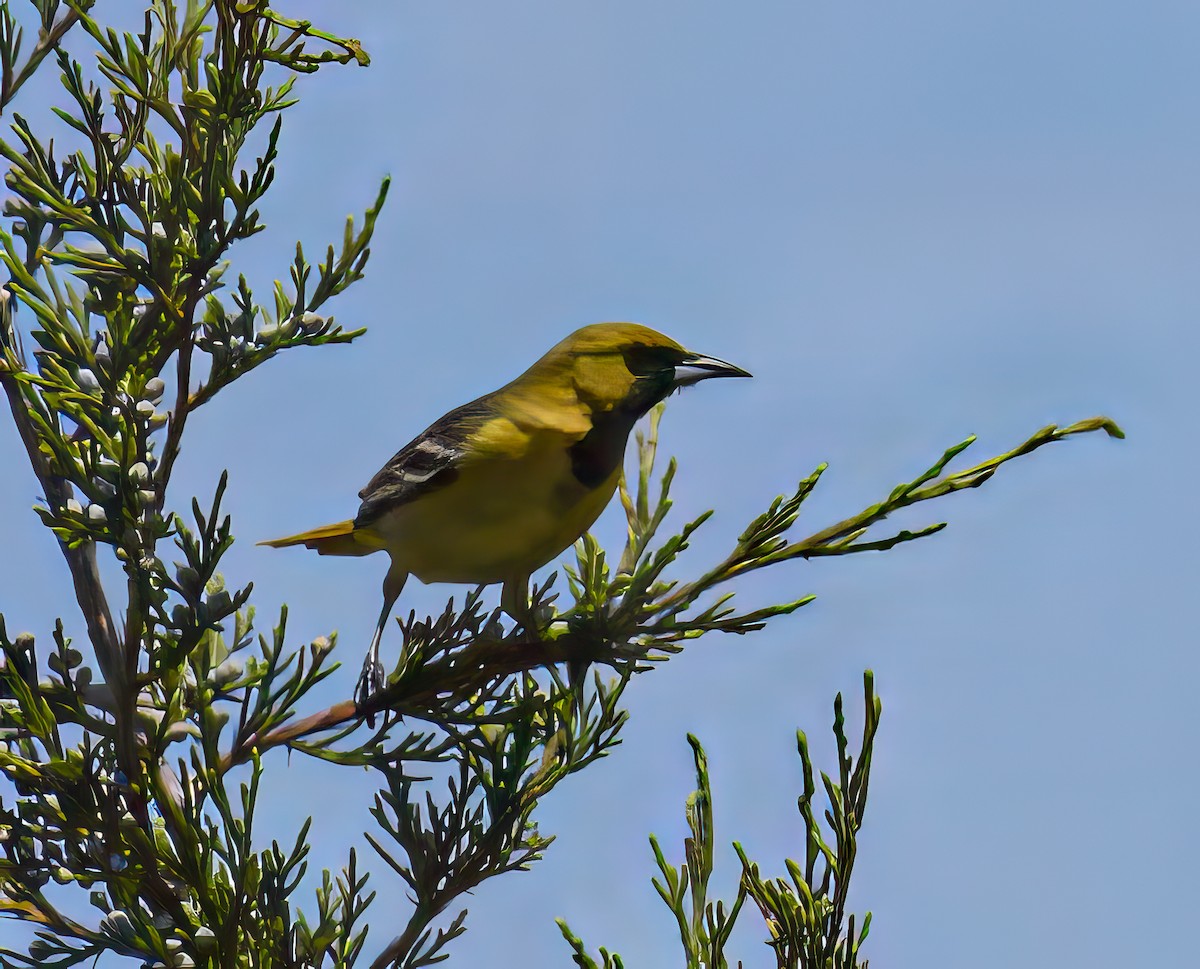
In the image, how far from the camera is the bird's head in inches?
129

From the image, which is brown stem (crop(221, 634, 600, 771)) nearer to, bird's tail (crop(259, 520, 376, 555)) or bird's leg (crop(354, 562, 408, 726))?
bird's leg (crop(354, 562, 408, 726))

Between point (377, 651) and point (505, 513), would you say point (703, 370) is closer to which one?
point (505, 513)

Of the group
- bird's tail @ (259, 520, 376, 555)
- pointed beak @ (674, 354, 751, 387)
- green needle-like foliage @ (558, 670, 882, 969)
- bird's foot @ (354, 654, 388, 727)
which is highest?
pointed beak @ (674, 354, 751, 387)

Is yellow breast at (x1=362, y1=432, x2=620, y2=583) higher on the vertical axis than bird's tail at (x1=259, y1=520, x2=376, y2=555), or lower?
lower

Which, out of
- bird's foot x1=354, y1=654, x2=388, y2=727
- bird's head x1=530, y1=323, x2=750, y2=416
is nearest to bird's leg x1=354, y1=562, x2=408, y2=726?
bird's foot x1=354, y1=654, x2=388, y2=727

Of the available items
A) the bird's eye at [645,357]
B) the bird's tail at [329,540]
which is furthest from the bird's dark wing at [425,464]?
the bird's eye at [645,357]

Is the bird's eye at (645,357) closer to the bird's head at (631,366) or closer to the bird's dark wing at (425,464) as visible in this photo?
the bird's head at (631,366)

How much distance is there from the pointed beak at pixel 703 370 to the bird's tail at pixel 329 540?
967 mm

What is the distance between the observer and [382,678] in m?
3.43

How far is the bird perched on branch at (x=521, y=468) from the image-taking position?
3.12m

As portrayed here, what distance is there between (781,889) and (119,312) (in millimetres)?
2081

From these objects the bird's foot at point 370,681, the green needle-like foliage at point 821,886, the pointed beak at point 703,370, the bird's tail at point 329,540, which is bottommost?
the green needle-like foliage at point 821,886

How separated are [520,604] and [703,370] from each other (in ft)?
2.45

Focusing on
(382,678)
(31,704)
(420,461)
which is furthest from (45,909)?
(420,461)
